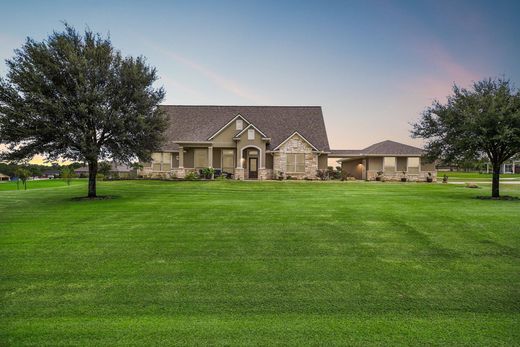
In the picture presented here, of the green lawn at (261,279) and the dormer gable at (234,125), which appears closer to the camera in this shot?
the green lawn at (261,279)

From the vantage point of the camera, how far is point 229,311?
229 inches

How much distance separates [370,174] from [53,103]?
30746 mm

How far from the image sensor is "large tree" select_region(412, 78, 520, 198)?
63.0 feet

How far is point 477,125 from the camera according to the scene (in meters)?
19.2

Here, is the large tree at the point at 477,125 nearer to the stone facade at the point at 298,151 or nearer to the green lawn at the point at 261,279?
the green lawn at the point at 261,279

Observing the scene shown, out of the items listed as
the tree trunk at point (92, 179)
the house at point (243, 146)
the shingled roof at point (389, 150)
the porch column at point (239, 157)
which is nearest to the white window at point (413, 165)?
the shingled roof at point (389, 150)

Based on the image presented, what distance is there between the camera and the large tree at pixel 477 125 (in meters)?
19.2

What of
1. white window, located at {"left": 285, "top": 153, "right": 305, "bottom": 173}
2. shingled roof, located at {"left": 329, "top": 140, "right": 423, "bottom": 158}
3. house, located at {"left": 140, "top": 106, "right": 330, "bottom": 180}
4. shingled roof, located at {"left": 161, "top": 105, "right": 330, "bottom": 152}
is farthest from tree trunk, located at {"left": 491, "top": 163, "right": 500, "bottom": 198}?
white window, located at {"left": 285, "top": 153, "right": 305, "bottom": 173}

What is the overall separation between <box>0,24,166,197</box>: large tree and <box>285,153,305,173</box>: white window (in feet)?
60.2

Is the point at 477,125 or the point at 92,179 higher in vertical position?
the point at 477,125

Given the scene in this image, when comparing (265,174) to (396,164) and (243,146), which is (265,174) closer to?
(243,146)

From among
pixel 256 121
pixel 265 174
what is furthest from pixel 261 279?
pixel 256 121

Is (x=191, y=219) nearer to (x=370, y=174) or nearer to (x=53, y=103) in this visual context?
(x=53, y=103)

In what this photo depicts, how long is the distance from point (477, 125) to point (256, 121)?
24416mm
